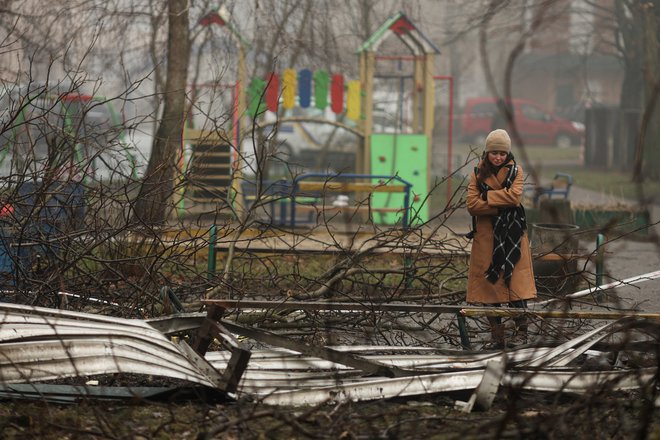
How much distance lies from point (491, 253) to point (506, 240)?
0.46 ft

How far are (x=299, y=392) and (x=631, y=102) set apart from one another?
27230mm

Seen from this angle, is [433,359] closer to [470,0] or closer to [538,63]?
[470,0]

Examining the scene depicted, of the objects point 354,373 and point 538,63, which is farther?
point 538,63

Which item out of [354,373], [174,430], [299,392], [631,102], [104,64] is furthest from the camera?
[631,102]

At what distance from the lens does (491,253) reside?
23.5 ft

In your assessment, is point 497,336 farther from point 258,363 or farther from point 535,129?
point 535,129

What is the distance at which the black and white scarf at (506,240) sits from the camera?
279 inches

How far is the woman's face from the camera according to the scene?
7.14 metres

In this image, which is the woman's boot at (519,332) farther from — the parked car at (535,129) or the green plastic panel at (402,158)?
the parked car at (535,129)

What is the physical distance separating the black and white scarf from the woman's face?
0.26 feet

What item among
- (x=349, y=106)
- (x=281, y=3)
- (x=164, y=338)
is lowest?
(x=164, y=338)

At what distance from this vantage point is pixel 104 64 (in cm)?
1563

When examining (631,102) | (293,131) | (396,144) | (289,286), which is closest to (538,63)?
(631,102)

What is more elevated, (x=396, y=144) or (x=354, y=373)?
(x=396, y=144)
